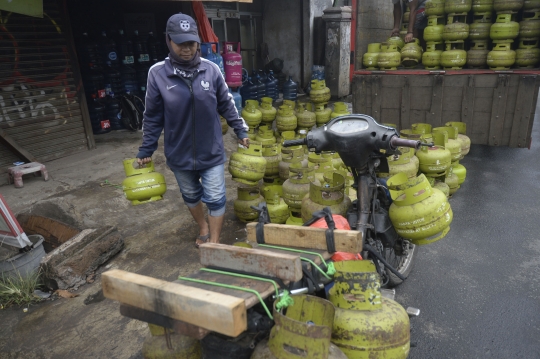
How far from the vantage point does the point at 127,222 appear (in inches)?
188

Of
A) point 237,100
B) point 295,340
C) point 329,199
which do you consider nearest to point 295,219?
point 329,199

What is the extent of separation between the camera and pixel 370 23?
7.25 m

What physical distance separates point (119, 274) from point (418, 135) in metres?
3.82

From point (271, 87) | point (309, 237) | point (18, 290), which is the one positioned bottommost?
point (18, 290)

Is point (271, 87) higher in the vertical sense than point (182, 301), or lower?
lower

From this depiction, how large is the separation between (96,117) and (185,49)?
20.9 feet

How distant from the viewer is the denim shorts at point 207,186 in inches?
147

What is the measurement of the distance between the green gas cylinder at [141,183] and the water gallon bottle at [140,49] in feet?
21.0

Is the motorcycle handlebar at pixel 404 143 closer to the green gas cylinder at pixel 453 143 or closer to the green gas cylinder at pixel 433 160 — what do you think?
the green gas cylinder at pixel 433 160

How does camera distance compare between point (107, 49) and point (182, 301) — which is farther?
point (107, 49)

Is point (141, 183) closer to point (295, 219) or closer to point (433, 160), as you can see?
point (295, 219)

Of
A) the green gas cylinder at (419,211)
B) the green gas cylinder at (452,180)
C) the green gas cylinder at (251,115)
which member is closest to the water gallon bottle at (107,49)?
the green gas cylinder at (251,115)

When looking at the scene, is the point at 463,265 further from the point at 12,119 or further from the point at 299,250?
the point at 12,119

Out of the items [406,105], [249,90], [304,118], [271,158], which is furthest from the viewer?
[249,90]
